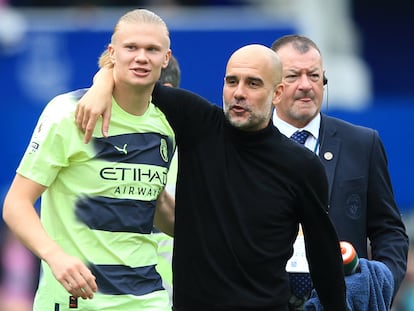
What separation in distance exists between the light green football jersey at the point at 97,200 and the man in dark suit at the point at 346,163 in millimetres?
933

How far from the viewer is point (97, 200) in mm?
5734

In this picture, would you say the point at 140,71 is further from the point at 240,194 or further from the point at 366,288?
the point at 366,288

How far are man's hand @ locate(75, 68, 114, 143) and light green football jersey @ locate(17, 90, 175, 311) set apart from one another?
31mm

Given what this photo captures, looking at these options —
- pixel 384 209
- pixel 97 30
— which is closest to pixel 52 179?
pixel 384 209

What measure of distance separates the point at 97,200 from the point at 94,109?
0.38m

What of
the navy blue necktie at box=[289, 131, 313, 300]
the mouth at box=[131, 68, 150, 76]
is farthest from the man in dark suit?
the mouth at box=[131, 68, 150, 76]

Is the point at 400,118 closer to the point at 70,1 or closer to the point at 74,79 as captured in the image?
the point at 74,79

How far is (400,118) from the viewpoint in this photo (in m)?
13.9

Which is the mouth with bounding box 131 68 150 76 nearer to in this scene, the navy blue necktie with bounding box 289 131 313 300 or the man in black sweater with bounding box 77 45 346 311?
the man in black sweater with bounding box 77 45 346 311

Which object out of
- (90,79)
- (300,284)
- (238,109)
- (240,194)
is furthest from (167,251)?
(90,79)

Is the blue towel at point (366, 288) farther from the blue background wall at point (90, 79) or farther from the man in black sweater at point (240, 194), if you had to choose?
the blue background wall at point (90, 79)

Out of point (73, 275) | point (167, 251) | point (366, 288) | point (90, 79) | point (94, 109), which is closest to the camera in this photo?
point (73, 275)

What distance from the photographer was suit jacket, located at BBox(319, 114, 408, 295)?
643 centimetres

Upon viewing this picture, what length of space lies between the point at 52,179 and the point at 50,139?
0.17 metres
